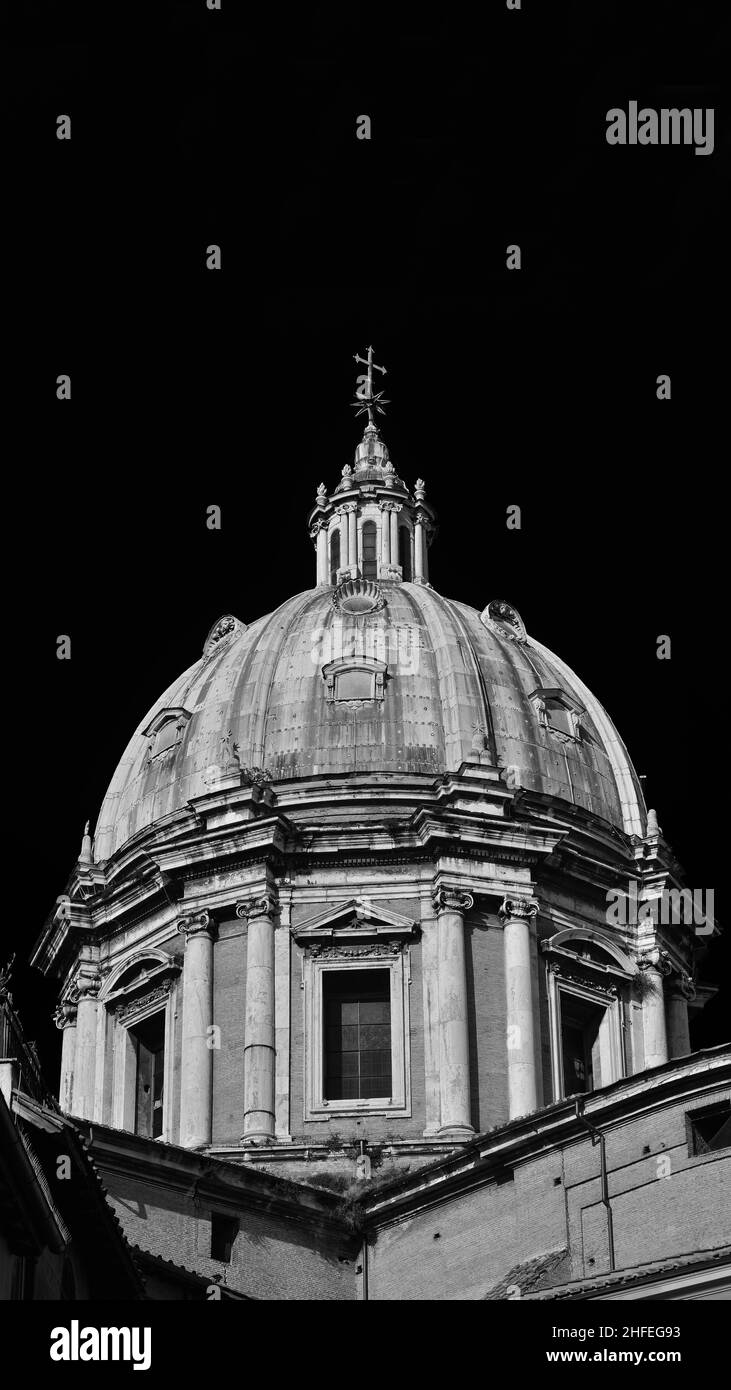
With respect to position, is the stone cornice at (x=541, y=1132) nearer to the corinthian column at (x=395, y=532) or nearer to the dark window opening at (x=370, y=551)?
the dark window opening at (x=370, y=551)

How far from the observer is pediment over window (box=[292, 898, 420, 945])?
6009 centimetres

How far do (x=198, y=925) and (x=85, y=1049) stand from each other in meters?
4.38

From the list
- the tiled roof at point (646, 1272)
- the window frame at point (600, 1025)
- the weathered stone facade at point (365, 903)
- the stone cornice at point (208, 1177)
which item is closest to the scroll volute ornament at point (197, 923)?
the weathered stone facade at point (365, 903)

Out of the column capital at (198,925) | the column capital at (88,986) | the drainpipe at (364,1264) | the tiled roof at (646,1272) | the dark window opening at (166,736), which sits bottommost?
the tiled roof at (646,1272)

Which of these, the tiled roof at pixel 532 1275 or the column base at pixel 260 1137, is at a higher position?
the column base at pixel 260 1137

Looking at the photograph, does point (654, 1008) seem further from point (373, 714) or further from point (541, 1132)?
point (541, 1132)

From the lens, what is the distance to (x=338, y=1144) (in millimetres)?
57062

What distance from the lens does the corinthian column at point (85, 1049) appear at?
62344 mm

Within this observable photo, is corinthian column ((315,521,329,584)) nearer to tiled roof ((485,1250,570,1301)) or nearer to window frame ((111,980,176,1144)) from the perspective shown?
window frame ((111,980,176,1144))

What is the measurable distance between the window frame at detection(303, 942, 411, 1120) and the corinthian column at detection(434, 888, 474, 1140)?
83 centimetres

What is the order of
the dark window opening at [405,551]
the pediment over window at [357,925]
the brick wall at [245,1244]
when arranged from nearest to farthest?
1. the brick wall at [245,1244]
2. the pediment over window at [357,925]
3. the dark window opening at [405,551]

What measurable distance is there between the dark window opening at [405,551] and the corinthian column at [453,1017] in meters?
13.4

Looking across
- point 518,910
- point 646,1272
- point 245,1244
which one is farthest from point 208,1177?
point 646,1272

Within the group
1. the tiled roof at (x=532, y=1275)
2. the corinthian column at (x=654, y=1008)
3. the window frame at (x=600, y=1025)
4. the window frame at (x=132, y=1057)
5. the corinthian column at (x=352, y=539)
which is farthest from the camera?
the corinthian column at (x=352, y=539)
